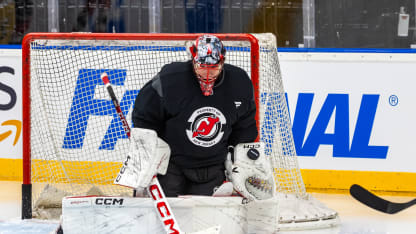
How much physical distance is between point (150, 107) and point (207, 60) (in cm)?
36

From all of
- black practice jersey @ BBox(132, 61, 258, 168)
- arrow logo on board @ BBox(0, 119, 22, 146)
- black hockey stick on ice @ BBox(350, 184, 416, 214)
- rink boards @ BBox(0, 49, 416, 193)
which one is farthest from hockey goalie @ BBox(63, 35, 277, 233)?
arrow logo on board @ BBox(0, 119, 22, 146)

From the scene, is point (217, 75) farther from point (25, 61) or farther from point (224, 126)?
point (25, 61)

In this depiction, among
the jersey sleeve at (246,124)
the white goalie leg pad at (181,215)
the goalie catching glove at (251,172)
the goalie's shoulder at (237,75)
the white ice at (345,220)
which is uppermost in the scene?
the goalie's shoulder at (237,75)

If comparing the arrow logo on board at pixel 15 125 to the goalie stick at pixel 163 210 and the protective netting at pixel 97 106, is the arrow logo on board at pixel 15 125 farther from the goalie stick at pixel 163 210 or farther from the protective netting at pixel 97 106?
the goalie stick at pixel 163 210

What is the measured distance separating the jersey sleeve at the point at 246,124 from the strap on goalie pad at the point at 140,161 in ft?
1.43

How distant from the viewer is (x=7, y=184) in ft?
14.8

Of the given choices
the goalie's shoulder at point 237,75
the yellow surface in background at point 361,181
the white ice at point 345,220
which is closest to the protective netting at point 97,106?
the white ice at point 345,220

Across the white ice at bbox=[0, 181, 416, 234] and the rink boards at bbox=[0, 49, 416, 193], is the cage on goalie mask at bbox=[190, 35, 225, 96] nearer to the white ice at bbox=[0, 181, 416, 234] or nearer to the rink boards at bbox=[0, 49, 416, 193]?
the white ice at bbox=[0, 181, 416, 234]

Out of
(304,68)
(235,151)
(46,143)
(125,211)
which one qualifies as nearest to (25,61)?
(46,143)

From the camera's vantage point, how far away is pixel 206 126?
279 cm

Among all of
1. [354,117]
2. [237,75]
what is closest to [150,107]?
[237,75]

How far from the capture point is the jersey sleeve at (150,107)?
2748mm

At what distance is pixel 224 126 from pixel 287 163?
0.97 meters

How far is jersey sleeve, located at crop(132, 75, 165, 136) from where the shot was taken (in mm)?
2748
